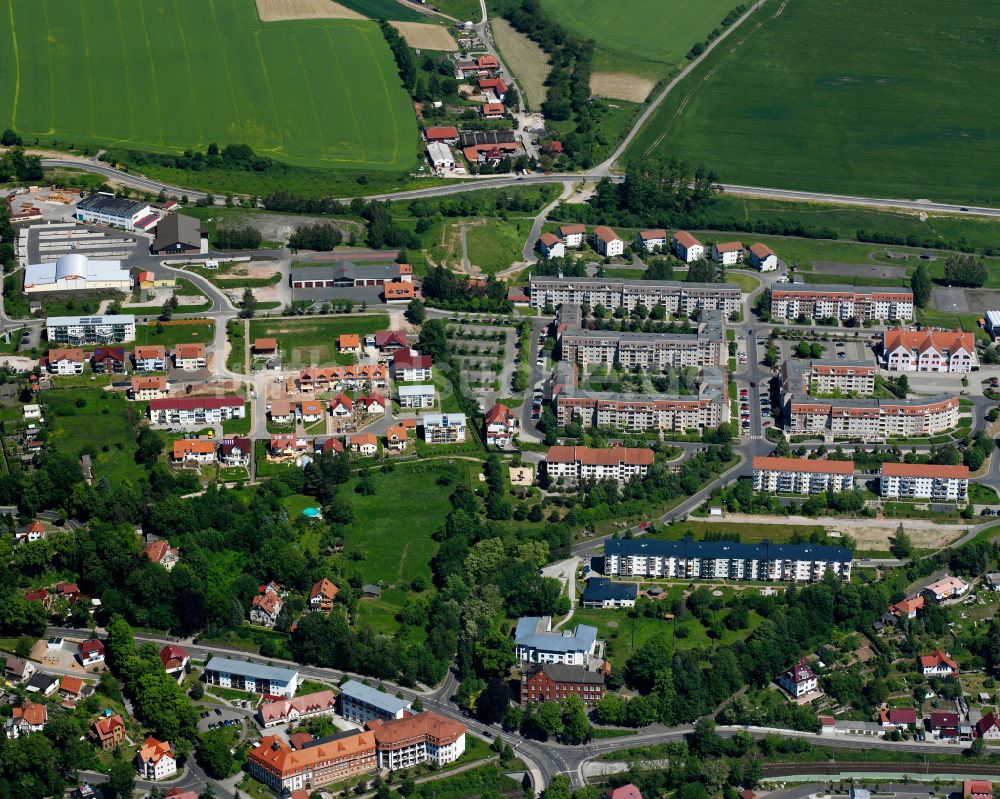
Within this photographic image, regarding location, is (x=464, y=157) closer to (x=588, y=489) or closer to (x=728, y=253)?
(x=728, y=253)

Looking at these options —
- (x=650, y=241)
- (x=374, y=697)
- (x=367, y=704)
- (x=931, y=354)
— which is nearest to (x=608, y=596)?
(x=374, y=697)

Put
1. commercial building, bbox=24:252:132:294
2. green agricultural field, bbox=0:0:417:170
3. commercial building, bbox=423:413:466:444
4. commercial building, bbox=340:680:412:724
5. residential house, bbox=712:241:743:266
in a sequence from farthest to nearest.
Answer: green agricultural field, bbox=0:0:417:170, residential house, bbox=712:241:743:266, commercial building, bbox=24:252:132:294, commercial building, bbox=423:413:466:444, commercial building, bbox=340:680:412:724

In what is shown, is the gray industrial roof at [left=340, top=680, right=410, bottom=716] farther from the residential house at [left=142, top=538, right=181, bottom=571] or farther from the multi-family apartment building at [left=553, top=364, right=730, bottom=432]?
the multi-family apartment building at [left=553, top=364, right=730, bottom=432]

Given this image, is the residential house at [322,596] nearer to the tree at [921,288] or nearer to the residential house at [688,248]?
the residential house at [688,248]

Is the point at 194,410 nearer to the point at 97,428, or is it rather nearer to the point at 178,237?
the point at 97,428

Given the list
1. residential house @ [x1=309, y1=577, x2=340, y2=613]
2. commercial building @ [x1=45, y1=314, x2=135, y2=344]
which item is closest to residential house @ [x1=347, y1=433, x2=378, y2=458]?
residential house @ [x1=309, y1=577, x2=340, y2=613]

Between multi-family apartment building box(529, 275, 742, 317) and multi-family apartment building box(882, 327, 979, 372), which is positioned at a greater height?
multi-family apartment building box(529, 275, 742, 317)

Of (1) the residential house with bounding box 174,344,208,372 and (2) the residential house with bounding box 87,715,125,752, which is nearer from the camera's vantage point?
(2) the residential house with bounding box 87,715,125,752
